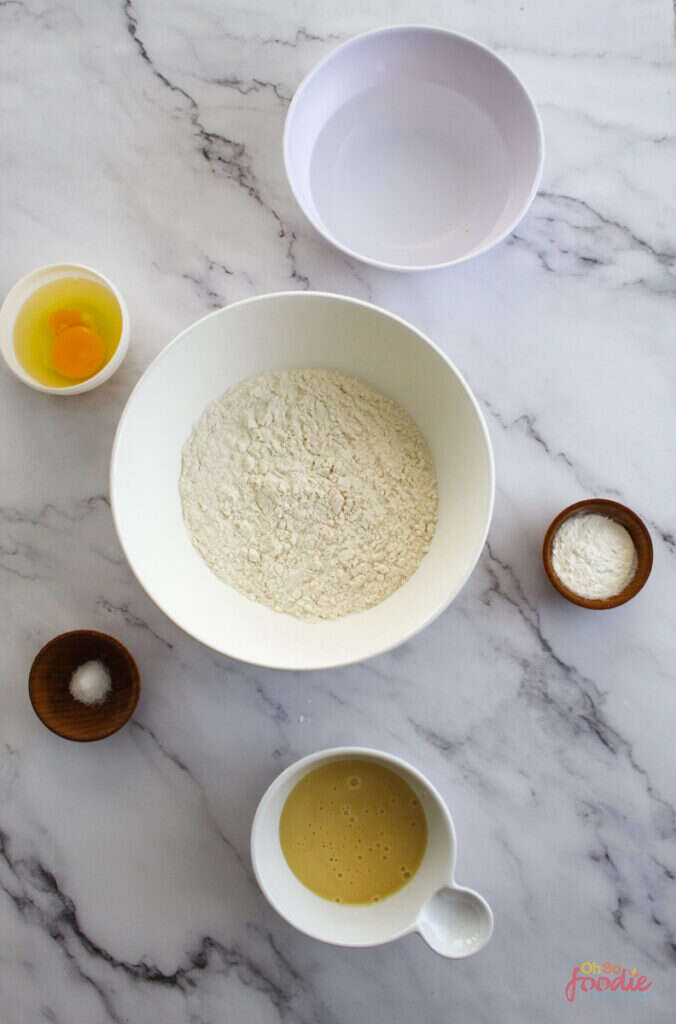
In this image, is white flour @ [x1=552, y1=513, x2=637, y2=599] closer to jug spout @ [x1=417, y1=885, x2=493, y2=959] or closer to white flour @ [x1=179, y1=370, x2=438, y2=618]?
white flour @ [x1=179, y1=370, x2=438, y2=618]

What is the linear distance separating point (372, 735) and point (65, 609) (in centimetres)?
45

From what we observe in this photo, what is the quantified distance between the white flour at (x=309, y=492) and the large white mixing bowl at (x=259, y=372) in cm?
2

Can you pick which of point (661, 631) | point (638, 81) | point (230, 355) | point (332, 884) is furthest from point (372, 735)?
point (638, 81)

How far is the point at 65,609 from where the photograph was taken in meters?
1.19

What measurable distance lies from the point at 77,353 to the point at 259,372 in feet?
0.80

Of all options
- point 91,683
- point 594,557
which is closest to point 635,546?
point 594,557

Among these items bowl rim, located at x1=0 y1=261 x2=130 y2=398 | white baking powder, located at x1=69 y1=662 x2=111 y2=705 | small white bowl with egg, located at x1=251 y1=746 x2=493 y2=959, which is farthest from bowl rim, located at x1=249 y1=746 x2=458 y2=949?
bowl rim, located at x1=0 y1=261 x2=130 y2=398

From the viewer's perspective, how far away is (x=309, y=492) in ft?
3.51

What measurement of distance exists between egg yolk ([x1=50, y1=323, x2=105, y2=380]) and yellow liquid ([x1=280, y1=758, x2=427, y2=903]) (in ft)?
1.99

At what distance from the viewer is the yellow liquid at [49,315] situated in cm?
115

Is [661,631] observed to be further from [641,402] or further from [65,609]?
[65,609]

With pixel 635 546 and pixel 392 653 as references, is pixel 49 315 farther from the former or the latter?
pixel 635 546

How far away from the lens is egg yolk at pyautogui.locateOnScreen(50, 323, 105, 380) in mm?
1143

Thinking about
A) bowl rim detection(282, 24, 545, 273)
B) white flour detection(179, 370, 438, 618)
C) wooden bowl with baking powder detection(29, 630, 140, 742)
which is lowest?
wooden bowl with baking powder detection(29, 630, 140, 742)
